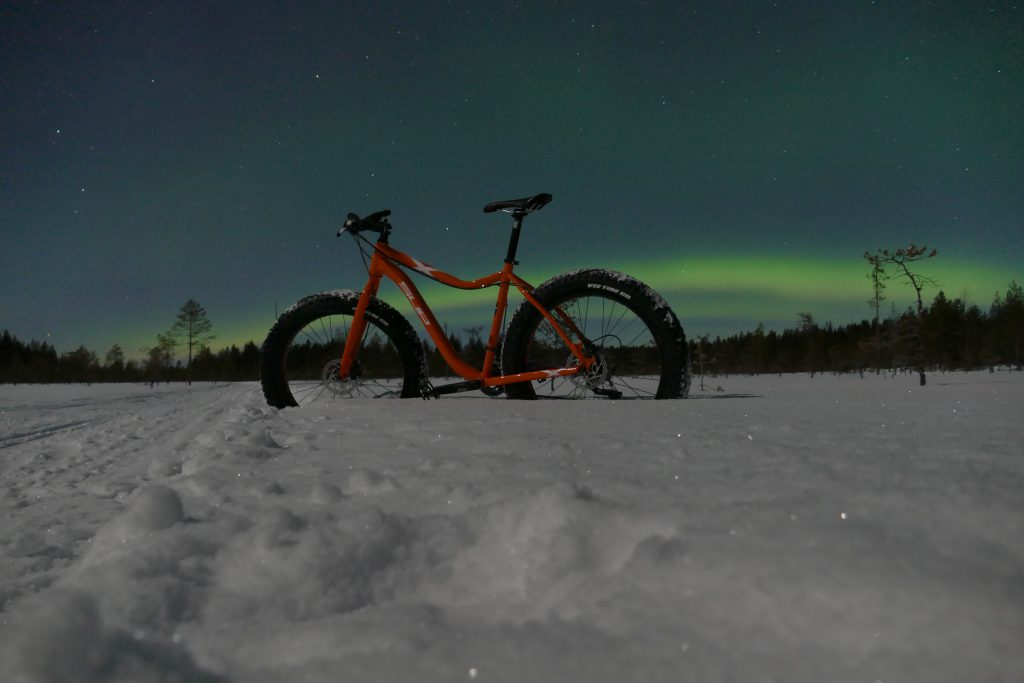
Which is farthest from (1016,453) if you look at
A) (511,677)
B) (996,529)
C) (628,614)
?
(511,677)

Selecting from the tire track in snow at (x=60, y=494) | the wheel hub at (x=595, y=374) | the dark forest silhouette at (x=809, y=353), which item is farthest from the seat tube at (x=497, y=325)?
the dark forest silhouette at (x=809, y=353)

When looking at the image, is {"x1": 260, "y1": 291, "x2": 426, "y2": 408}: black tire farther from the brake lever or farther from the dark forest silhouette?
the dark forest silhouette

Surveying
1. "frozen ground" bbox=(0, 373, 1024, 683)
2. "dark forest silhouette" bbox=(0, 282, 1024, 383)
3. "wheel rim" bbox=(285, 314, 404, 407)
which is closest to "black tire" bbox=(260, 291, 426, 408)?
"wheel rim" bbox=(285, 314, 404, 407)

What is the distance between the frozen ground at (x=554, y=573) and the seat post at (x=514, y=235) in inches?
108

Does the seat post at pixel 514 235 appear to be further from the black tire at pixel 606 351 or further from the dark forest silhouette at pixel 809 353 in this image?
the dark forest silhouette at pixel 809 353

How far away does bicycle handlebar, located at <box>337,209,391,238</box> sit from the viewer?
4.60 m

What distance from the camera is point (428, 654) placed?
71cm

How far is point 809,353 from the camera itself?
2018 inches

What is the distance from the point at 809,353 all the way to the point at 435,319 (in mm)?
55072

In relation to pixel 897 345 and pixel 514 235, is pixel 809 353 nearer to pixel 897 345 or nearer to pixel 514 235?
pixel 897 345

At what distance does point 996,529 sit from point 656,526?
53 cm

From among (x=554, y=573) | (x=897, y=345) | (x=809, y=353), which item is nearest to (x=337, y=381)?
(x=554, y=573)

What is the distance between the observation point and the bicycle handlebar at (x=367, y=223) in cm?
460

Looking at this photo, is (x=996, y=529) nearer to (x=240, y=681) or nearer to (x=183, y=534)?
(x=240, y=681)
